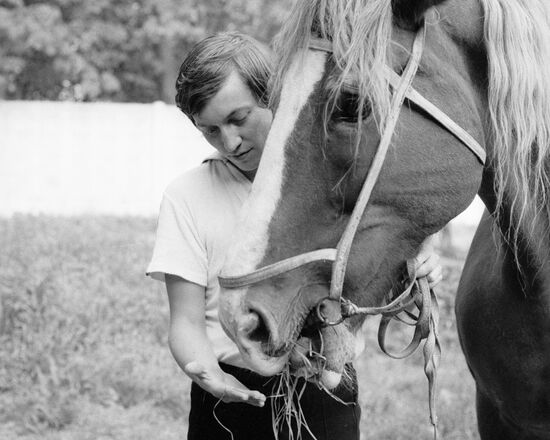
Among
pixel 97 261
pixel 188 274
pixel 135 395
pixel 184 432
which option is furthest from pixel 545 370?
pixel 97 261

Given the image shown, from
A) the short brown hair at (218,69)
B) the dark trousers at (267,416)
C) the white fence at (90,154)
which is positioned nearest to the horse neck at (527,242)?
the dark trousers at (267,416)

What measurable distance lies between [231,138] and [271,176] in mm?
468

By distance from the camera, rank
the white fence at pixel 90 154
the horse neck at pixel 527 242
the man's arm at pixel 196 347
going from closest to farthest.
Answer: the man's arm at pixel 196 347, the horse neck at pixel 527 242, the white fence at pixel 90 154

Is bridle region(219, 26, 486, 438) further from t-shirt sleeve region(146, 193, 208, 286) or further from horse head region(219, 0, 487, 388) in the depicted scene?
t-shirt sleeve region(146, 193, 208, 286)

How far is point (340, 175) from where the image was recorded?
2.02m

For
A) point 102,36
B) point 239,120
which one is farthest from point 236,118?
point 102,36

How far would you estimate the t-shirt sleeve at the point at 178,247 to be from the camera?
8.21 ft

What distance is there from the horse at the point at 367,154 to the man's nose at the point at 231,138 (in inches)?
11.5

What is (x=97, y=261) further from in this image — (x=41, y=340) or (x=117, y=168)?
(x=117, y=168)

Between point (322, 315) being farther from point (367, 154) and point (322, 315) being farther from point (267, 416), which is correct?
point (267, 416)

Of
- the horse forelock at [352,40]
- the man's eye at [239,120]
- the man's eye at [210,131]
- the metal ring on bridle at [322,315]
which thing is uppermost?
the horse forelock at [352,40]

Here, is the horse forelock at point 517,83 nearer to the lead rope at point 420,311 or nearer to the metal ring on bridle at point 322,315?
the lead rope at point 420,311

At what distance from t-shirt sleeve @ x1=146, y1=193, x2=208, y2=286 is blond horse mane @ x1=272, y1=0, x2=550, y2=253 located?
59 cm

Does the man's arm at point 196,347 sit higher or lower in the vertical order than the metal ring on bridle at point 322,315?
lower
